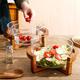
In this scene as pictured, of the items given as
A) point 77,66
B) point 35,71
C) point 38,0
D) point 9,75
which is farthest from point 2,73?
point 38,0

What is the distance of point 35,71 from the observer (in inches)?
48.1

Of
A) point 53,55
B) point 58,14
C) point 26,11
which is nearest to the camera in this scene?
point 53,55

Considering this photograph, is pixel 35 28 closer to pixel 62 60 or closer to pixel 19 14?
pixel 62 60

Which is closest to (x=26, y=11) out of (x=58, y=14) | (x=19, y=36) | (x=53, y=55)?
(x=19, y=36)

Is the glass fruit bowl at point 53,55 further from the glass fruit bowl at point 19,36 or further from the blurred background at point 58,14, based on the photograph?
the blurred background at point 58,14

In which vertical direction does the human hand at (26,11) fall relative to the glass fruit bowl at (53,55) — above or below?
above

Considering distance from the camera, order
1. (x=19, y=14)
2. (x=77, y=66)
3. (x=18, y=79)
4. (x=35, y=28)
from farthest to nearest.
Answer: (x=19, y=14) → (x=35, y=28) → (x=77, y=66) → (x=18, y=79)

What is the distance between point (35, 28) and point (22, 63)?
45 centimetres

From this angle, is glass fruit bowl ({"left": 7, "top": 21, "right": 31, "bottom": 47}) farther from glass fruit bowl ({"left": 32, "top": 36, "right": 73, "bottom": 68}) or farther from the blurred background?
the blurred background

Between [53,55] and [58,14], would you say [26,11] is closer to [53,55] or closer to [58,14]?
[53,55]

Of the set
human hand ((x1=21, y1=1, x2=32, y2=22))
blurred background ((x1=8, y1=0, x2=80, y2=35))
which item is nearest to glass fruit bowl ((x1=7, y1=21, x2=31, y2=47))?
human hand ((x1=21, y1=1, x2=32, y2=22))

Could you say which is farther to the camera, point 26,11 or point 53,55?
point 26,11

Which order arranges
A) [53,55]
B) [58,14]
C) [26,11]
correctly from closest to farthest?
[53,55] < [26,11] < [58,14]

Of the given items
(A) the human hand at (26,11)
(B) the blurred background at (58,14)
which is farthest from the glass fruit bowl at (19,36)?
(B) the blurred background at (58,14)
